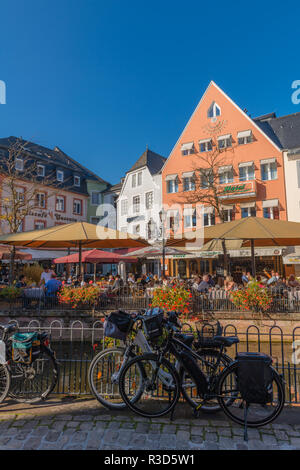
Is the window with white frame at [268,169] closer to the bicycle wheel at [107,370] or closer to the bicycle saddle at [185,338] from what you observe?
the bicycle saddle at [185,338]

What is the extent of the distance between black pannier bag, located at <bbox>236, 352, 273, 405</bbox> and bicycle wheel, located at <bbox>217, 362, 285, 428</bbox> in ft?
0.42

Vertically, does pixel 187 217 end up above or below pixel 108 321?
above

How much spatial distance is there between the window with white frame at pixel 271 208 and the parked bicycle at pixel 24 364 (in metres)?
24.4

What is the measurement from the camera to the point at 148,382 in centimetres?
419

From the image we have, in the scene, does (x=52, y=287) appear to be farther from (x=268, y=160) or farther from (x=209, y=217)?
(x=268, y=160)

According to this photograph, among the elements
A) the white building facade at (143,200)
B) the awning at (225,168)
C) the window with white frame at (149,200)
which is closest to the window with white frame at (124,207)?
the white building facade at (143,200)

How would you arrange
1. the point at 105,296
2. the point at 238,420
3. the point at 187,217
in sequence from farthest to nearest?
1. the point at 187,217
2. the point at 105,296
3. the point at 238,420

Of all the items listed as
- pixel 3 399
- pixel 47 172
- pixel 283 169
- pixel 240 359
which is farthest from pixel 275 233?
pixel 47 172

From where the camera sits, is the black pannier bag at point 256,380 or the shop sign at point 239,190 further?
the shop sign at point 239,190

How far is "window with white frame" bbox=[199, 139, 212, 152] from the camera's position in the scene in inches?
1160

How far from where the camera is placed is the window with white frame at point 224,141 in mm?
28561
